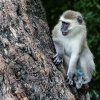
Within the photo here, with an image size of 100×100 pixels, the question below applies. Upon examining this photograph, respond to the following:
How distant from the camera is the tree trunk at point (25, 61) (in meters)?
4.47

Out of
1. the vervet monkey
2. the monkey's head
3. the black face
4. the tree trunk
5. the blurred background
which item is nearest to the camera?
the tree trunk

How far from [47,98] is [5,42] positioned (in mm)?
854

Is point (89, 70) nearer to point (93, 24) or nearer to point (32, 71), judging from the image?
point (32, 71)

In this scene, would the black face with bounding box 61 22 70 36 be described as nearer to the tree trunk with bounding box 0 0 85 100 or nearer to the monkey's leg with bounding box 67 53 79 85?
the monkey's leg with bounding box 67 53 79 85

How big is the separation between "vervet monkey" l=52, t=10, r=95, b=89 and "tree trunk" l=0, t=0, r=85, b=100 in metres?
0.85

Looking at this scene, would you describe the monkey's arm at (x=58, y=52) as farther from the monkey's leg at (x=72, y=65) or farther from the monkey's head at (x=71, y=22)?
the monkey's head at (x=71, y=22)

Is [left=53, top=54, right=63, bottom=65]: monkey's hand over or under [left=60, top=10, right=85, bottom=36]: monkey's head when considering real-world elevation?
under

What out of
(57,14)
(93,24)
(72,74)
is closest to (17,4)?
(72,74)

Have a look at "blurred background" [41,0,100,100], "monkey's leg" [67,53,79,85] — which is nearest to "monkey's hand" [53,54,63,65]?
"monkey's leg" [67,53,79,85]

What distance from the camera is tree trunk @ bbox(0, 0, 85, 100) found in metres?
4.47

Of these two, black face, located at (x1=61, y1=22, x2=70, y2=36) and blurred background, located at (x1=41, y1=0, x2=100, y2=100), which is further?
blurred background, located at (x1=41, y1=0, x2=100, y2=100)

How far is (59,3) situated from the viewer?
1025 cm

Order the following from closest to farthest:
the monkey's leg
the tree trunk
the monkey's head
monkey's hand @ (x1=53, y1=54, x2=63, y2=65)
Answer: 1. the tree trunk
2. monkey's hand @ (x1=53, y1=54, x2=63, y2=65)
3. the monkey's leg
4. the monkey's head

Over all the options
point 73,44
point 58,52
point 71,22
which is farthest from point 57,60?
point 71,22
